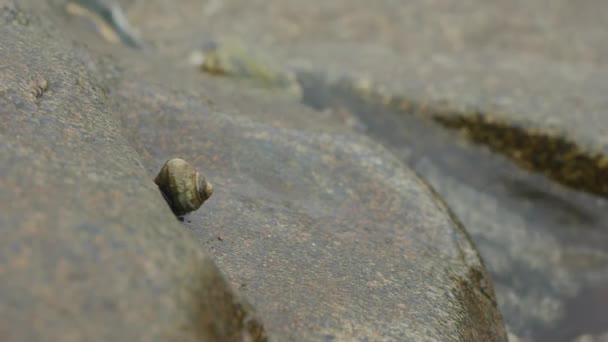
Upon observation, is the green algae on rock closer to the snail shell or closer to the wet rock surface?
the wet rock surface

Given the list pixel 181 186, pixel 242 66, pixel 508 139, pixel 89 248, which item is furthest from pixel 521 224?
pixel 89 248

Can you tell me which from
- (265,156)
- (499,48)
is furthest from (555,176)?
(499,48)

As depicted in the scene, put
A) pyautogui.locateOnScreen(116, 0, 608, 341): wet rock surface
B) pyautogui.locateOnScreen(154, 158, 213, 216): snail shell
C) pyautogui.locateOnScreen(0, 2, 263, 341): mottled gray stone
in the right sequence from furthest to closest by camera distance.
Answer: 1. pyautogui.locateOnScreen(116, 0, 608, 341): wet rock surface
2. pyautogui.locateOnScreen(154, 158, 213, 216): snail shell
3. pyautogui.locateOnScreen(0, 2, 263, 341): mottled gray stone

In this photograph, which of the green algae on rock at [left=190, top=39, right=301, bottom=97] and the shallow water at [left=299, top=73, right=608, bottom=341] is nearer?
the shallow water at [left=299, top=73, right=608, bottom=341]

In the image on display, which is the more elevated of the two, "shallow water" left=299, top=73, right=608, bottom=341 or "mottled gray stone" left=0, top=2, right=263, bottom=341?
"mottled gray stone" left=0, top=2, right=263, bottom=341

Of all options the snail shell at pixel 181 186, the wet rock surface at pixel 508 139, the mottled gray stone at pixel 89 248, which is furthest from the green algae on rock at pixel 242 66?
the mottled gray stone at pixel 89 248

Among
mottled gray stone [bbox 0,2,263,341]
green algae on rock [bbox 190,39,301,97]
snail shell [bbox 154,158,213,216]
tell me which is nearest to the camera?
mottled gray stone [bbox 0,2,263,341]

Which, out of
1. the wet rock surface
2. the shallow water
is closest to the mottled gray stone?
the shallow water
